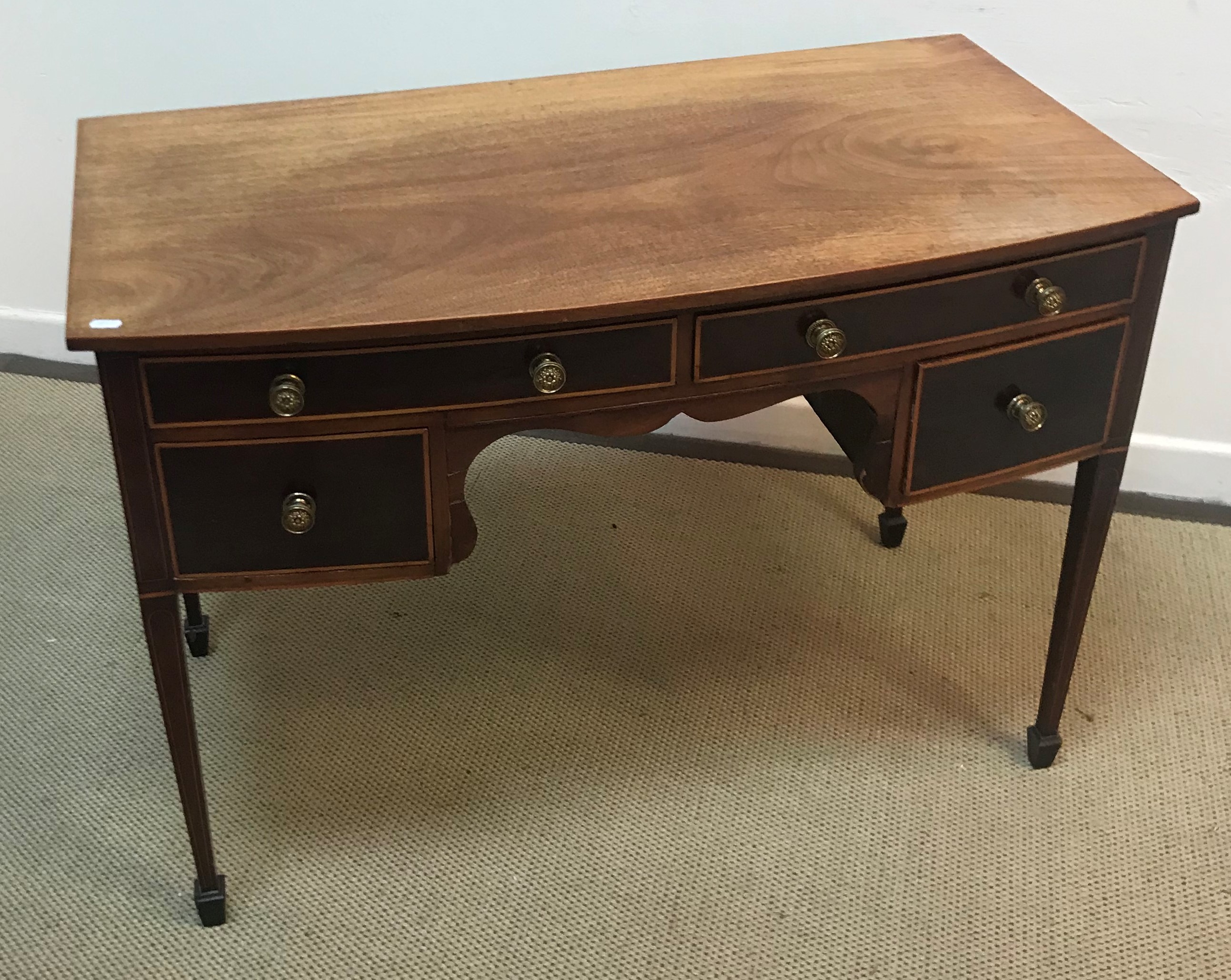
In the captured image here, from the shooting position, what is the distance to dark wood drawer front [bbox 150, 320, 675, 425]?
3.48ft

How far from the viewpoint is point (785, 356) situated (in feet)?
3.84

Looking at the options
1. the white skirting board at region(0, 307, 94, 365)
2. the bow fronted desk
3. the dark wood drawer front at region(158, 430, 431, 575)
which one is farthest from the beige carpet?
the dark wood drawer front at region(158, 430, 431, 575)

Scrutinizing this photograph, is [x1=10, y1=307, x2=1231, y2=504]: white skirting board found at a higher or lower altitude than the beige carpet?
higher

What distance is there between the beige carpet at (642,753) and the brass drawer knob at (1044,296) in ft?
2.15

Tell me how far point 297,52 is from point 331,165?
713 millimetres

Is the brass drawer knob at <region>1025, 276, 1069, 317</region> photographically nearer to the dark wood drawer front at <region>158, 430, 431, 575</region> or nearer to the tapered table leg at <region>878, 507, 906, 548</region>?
the dark wood drawer front at <region>158, 430, 431, 575</region>

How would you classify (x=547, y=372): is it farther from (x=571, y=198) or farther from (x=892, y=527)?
(x=892, y=527)

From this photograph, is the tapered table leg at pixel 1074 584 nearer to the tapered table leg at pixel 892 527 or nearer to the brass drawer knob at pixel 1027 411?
the brass drawer knob at pixel 1027 411

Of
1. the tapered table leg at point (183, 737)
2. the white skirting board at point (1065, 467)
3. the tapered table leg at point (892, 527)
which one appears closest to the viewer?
the tapered table leg at point (183, 737)

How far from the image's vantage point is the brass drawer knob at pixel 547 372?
110cm

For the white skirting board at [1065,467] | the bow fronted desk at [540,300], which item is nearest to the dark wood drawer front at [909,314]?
the bow fronted desk at [540,300]

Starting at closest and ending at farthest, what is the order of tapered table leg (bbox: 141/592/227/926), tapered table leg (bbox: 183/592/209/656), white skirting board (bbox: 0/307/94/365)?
tapered table leg (bbox: 141/592/227/926) < tapered table leg (bbox: 183/592/209/656) < white skirting board (bbox: 0/307/94/365)

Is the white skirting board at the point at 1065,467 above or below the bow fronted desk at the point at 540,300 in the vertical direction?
below

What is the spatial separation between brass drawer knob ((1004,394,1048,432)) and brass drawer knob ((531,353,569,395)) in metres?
0.48
